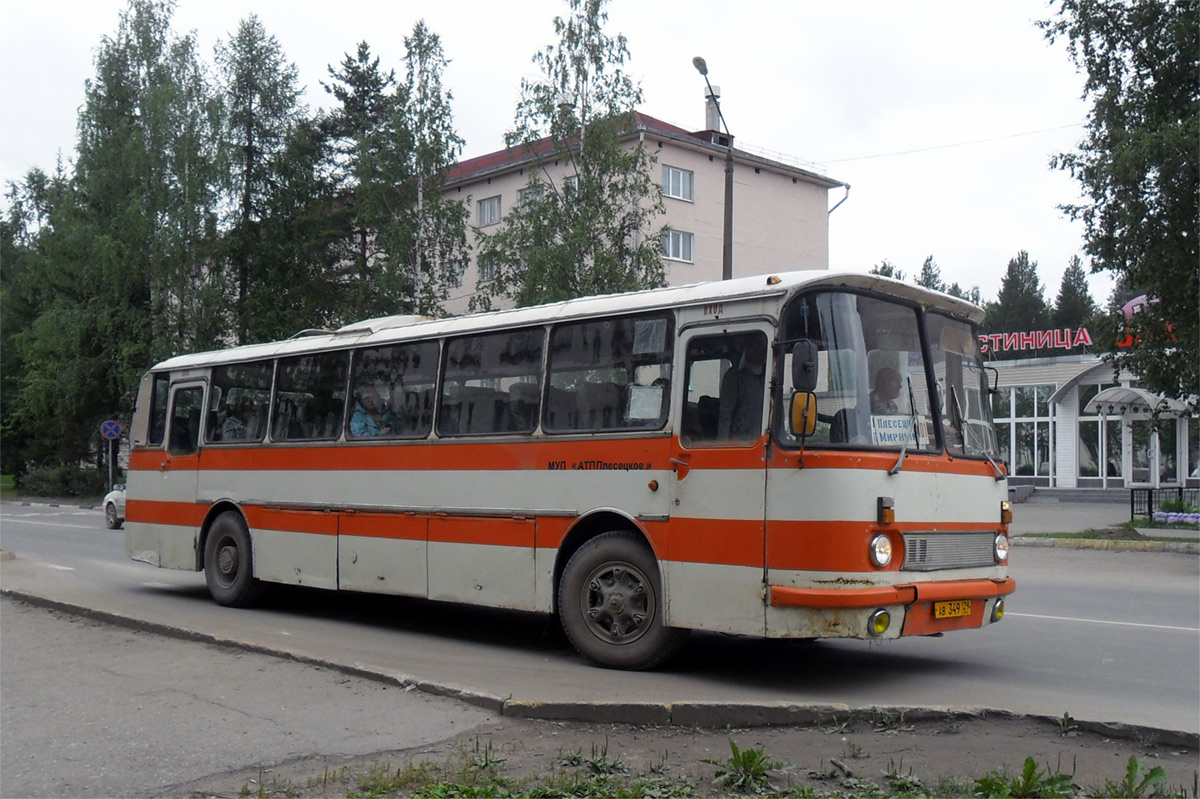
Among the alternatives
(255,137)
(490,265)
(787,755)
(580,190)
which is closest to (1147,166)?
(580,190)

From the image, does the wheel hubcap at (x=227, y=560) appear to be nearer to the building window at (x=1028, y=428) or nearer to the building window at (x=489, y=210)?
the building window at (x=489, y=210)

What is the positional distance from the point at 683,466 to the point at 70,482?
48.6 meters

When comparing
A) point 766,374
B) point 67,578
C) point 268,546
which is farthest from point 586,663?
point 67,578

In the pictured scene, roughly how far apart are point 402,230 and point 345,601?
24.2 m

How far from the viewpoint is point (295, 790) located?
5.48m

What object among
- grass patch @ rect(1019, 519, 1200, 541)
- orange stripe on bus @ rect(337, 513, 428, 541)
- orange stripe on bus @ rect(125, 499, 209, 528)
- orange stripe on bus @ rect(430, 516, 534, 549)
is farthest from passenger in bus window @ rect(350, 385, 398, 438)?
grass patch @ rect(1019, 519, 1200, 541)

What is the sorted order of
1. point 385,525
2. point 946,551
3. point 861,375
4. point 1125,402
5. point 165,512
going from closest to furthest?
1. point 861,375
2. point 946,551
3. point 385,525
4. point 165,512
5. point 1125,402

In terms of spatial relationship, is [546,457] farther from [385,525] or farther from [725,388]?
[385,525]

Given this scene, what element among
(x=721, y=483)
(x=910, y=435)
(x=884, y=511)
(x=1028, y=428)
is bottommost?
(x=884, y=511)

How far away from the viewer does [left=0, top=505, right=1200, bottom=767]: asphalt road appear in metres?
7.21

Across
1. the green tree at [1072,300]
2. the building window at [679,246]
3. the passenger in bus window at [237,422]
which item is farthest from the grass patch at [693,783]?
the green tree at [1072,300]

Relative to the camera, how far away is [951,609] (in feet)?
26.3

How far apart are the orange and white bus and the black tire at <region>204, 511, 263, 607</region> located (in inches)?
56.4

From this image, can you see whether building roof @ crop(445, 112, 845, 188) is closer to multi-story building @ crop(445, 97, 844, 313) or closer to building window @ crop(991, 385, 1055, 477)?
multi-story building @ crop(445, 97, 844, 313)
